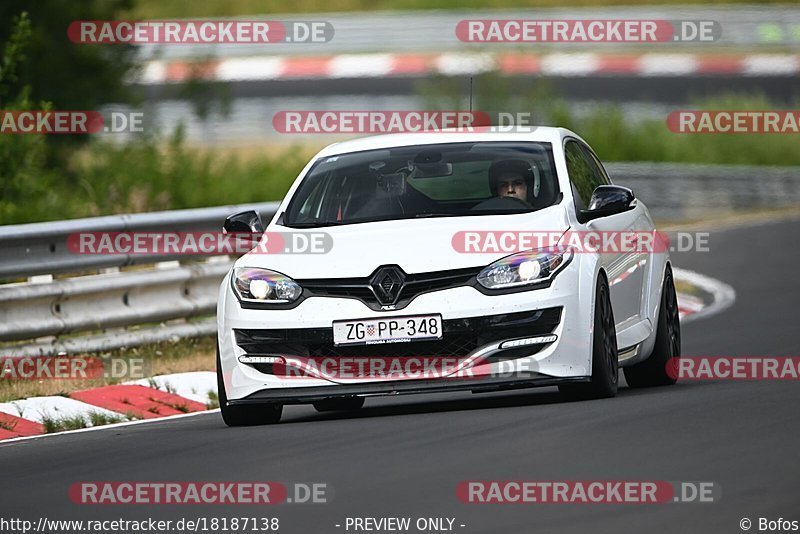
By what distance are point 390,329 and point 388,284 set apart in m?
0.23

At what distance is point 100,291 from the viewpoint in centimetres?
1356

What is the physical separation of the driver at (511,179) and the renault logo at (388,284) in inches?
47.6

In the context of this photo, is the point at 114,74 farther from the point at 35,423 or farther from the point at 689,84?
the point at 689,84

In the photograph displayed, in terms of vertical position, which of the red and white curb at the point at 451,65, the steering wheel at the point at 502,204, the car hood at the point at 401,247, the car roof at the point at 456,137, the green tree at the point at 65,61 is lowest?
the car hood at the point at 401,247

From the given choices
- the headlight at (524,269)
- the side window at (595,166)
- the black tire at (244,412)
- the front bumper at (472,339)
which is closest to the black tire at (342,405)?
the black tire at (244,412)

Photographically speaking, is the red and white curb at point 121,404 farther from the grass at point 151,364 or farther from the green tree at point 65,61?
the green tree at point 65,61

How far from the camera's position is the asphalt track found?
6.73 meters

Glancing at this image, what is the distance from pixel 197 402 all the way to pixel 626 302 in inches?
114

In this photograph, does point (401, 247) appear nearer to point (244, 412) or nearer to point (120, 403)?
point (244, 412)

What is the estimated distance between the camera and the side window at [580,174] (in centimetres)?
1064

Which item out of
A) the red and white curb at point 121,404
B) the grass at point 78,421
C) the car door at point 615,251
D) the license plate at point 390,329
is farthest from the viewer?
the red and white curb at point 121,404

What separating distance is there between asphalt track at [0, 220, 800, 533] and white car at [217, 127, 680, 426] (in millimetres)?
227

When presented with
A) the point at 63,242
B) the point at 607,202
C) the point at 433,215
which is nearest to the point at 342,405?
the point at 433,215

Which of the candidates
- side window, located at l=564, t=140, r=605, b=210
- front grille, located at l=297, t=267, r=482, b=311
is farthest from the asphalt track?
side window, located at l=564, t=140, r=605, b=210
